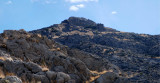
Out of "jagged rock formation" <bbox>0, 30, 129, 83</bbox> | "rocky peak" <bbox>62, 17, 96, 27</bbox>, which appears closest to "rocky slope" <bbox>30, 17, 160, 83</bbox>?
"rocky peak" <bbox>62, 17, 96, 27</bbox>

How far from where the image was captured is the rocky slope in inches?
1953

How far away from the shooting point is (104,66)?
33000mm

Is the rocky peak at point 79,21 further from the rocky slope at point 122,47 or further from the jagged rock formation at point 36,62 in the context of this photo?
the jagged rock formation at point 36,62

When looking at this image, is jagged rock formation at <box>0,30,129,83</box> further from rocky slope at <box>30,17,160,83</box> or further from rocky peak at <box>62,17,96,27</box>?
rocky peak at <box>62,17,96,27</box>

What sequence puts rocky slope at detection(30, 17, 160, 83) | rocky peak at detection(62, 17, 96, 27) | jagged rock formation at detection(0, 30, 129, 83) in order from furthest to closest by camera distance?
1. rocky peak at detection(62, 17, 96, 27)
2. rocky slope at detection(30, 17, 160, 83)
3. jagged rock formation at detection(0, 30, 129, 83)

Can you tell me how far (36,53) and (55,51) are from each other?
120 inches

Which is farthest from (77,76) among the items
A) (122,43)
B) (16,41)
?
(122,43)

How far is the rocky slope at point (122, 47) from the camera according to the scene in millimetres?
49594

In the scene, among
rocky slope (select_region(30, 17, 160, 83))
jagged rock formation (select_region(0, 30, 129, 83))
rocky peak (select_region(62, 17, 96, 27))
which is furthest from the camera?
rocky peak (select_region(62, 17, 96, 27))

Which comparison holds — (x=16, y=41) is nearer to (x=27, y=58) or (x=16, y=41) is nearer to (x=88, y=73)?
(x=27, y=58)

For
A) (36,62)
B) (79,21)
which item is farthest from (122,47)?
(36,62)

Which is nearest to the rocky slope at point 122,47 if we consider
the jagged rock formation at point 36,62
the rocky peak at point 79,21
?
the rocky peak at point 79,21

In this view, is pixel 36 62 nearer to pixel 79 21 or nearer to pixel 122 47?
pixel 122 47

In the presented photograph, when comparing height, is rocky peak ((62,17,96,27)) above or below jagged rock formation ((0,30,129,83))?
above
